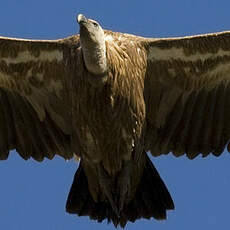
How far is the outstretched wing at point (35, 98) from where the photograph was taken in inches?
423

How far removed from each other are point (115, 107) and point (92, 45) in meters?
0.72

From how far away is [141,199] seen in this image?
11117 mm

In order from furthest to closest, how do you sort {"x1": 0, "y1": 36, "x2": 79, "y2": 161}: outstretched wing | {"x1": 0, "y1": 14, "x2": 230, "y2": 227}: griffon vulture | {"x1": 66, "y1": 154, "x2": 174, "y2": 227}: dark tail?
{"x1": 66, "y1": 154, "x2": 174, "y2": 227}: dark tail < {"x1": 0, "y1": 36, "x2": 79, "y2": 161}: outstretched wing < {"x1": 0, "y1": 14, "x2": 230, "y2": 227}: griffon vulture

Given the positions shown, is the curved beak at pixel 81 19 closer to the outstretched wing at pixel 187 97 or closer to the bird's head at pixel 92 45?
the bird's head at pixel 92 45

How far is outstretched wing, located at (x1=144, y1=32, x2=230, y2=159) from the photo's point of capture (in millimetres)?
10758

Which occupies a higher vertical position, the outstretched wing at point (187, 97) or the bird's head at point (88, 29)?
the bird's head at point (88, 29)

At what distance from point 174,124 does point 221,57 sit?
3.12 feet

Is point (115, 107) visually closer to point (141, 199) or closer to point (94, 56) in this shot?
point (94, 56)

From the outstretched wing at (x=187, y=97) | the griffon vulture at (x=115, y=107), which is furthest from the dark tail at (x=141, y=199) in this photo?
the outstretched wing at (x=187, y=97)

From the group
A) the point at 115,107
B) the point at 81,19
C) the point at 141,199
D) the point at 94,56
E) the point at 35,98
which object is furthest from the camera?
the point at 35,98

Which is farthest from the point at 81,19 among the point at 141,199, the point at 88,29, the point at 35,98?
the point at 141,199

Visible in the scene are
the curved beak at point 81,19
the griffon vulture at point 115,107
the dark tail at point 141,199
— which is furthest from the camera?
the dark tail at point 141,199

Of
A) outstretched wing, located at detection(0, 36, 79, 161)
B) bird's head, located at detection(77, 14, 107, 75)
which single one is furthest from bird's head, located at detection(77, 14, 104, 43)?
outstretched wing, located at detection(0, 36, 79, 161)

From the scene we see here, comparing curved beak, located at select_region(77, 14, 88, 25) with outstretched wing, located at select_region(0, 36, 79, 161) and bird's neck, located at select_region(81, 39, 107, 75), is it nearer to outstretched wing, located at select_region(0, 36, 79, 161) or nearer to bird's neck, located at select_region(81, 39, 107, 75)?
bird's neck, located at select_region(81, 39, 107, 75)
